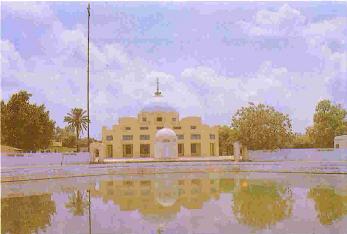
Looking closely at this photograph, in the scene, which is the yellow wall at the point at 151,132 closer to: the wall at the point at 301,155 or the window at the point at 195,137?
the window at the point at 195,137

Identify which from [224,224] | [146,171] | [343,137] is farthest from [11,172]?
[343,137]

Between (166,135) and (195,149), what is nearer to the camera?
(166,135)

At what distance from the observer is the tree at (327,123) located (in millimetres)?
50406

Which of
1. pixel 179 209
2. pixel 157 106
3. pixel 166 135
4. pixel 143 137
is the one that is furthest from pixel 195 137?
pixel 179 209

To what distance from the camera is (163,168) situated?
40.7 m

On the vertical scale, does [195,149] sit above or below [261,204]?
above

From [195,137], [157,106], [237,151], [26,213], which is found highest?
[157,106]

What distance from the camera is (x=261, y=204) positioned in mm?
19219

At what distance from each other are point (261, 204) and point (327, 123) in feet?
113

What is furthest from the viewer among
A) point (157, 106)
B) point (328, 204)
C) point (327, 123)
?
point (157, 106)

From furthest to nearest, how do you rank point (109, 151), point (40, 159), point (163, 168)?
point (109, 151) < point (163, 168) < point (40, 159)

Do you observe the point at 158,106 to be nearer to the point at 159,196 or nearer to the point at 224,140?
the point at 224,140

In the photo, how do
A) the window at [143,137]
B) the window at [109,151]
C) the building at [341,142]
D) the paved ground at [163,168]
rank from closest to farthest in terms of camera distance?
the paved ground at [163,168], the building at [341,142], the window at [143,137], the window at [109,151]

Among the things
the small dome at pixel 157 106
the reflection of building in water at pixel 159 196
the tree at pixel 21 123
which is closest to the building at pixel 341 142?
the reflection of building in water at pixel 159 196
